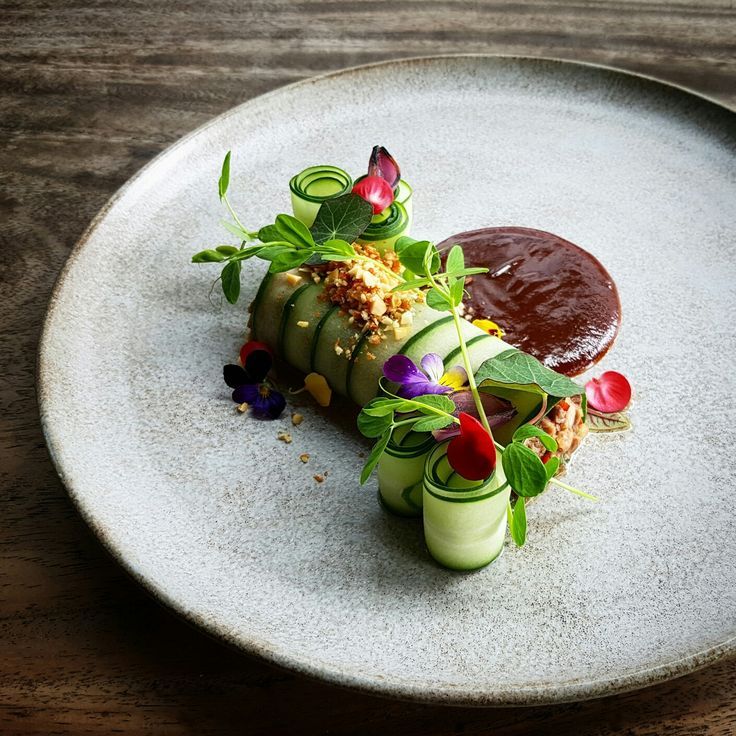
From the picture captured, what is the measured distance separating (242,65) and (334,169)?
1493 mm

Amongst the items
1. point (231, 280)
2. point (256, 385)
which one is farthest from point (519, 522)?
point (231, 280)

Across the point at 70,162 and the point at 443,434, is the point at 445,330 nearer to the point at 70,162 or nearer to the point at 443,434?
the point at 443,434

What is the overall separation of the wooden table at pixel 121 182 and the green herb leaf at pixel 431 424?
2.11ft

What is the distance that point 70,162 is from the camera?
3566 mm

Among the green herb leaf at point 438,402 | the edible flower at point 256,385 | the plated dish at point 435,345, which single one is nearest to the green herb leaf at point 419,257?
the plated dish at point 435,345

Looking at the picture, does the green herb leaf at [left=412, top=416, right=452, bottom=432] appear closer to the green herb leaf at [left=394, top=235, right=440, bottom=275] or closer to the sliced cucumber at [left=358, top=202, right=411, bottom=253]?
the green herb leaf at [left=394, top=235, right=440, bottom=275]

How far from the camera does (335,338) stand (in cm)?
262

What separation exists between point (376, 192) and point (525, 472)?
1178 mm

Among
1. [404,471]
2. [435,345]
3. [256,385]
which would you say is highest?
[435,345]

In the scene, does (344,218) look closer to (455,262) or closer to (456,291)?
(455,262)

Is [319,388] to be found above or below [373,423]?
below

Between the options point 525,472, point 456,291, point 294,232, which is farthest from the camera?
point 294,232

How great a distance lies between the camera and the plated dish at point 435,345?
2.02 m

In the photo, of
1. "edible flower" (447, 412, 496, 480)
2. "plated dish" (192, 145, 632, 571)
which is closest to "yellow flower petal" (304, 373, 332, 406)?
"plated dish" (192, 145, 632, 571)
